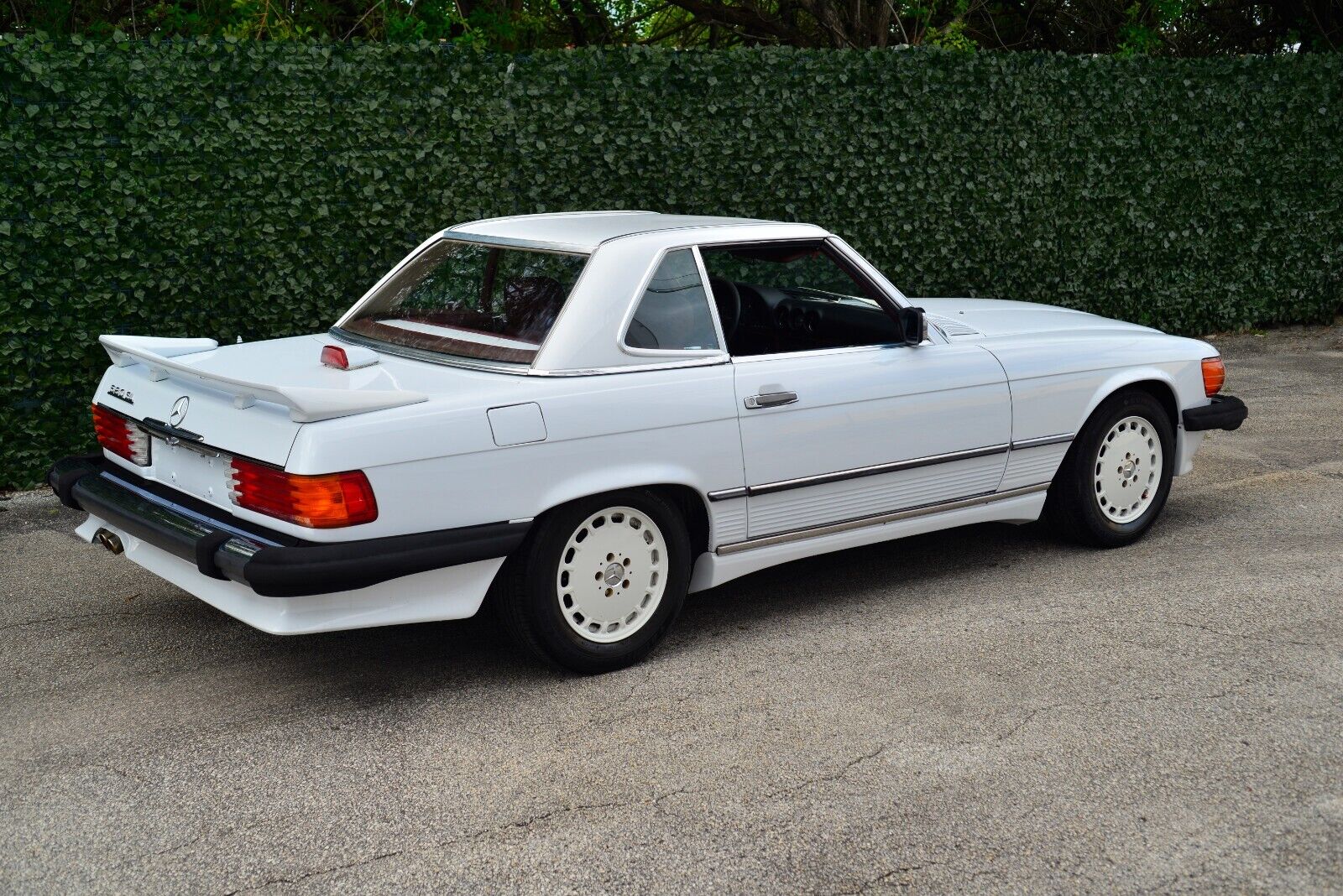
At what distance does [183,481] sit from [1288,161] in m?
10.5

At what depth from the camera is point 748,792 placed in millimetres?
3793

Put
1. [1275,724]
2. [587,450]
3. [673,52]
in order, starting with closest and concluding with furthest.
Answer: [1275,724]
[587,450]
[673,52]

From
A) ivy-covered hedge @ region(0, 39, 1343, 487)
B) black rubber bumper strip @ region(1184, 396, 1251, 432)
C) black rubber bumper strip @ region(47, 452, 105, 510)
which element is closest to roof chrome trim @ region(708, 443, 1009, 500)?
black rubber bumper strip @ region(1184, 396, 1251, 432)

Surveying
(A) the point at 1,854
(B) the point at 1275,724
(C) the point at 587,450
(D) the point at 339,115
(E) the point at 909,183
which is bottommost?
(B) the point at 1275,724

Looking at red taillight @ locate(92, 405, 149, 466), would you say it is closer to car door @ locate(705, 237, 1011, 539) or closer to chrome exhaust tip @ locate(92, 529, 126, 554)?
chrome exhaust tip @ locate(92, 529, 126, 554)

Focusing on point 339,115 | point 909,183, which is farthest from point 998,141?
point 339,115

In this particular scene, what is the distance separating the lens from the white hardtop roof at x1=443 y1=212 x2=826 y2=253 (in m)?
4.92

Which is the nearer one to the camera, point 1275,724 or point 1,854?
point 1,854

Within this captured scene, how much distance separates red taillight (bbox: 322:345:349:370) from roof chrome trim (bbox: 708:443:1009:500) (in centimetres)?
133

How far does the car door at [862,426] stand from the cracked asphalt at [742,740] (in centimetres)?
48

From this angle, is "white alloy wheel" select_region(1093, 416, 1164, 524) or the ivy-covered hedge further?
the ivy-covered hedge

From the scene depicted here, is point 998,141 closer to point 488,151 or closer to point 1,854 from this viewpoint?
point 488,151

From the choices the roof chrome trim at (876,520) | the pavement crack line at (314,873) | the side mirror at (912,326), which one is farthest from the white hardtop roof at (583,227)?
the pavement crack line at (314,873)

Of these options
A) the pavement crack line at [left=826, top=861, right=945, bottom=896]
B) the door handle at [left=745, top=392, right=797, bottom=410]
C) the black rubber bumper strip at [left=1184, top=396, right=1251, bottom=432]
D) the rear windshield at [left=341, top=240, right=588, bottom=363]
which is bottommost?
the pavement crack line at [left=826, top=861, right=945, bottom=896]
